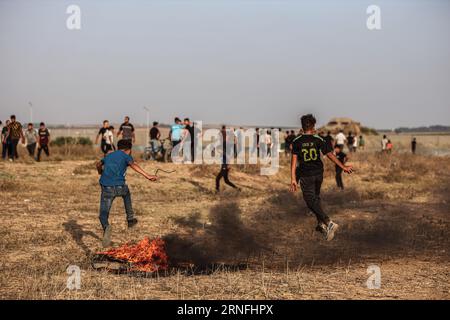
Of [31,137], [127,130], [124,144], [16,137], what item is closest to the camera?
[124,144]

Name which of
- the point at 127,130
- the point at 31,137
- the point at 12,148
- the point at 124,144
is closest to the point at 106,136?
the point at 127,130

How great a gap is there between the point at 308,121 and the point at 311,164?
0.63 meters

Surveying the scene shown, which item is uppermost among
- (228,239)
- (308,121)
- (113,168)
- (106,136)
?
(308,121)

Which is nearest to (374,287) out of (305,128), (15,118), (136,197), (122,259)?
(305,128)

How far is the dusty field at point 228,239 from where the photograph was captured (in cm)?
662

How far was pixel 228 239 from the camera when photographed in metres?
10.5

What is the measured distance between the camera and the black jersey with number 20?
28.5 ft

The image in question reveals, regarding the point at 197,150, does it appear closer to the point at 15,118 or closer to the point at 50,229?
the point at 15,118

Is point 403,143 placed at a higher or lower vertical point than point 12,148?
lower

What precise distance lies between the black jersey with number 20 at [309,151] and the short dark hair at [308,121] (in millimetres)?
122

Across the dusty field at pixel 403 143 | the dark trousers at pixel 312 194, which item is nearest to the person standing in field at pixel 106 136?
the dusty field at pixel 403 143

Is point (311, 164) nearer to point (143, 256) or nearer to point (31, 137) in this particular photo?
point (143, 256)

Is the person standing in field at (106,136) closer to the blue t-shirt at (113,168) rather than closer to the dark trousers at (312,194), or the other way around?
the blue t-shirt at (113,168)
